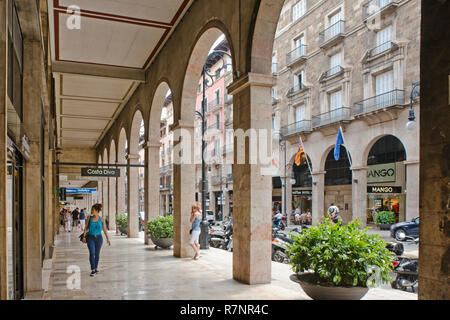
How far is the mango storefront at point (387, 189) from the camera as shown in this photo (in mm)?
25038

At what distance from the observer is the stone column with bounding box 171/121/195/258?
38.4 feet

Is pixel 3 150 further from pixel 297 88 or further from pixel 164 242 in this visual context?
pixel 297 88

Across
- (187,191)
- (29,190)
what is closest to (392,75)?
(187,191)

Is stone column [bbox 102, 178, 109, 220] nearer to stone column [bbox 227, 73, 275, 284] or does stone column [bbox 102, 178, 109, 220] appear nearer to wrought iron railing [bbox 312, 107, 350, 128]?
wrought iron railing [bbox 312, 107, 350, 128]

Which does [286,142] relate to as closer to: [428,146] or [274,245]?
[274,245]

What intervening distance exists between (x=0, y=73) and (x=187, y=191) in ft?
28.2

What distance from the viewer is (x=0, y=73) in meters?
3.46

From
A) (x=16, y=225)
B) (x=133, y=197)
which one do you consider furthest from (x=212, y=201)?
(x=16, y=225)

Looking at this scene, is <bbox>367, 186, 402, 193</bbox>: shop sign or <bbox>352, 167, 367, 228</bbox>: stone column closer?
<bbox>367, 186, 402, 193</bbox>: shop sign

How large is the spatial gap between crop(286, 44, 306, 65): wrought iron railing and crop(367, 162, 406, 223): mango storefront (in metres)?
9.83

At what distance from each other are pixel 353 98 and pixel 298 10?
31.3ft

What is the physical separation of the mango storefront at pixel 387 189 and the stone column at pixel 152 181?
14.5 m

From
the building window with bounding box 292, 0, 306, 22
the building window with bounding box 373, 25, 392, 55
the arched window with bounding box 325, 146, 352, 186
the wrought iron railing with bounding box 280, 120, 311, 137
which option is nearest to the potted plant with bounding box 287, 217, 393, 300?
Answer: the building window with bounding box 373, 25, 392, 55

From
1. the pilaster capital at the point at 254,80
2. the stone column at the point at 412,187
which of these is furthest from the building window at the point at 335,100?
the pilaster capital at the point at 254,80
